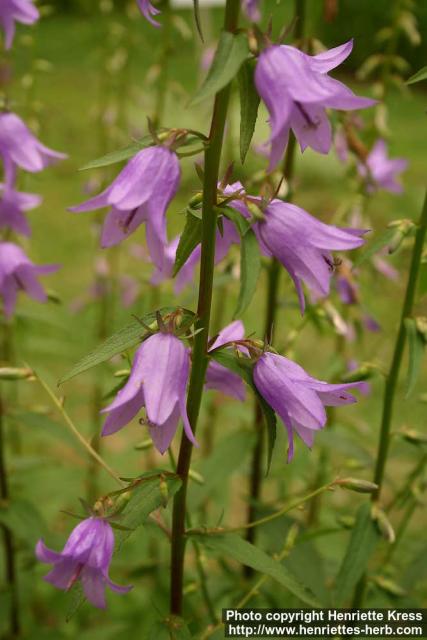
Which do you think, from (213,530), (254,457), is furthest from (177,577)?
(254,457)

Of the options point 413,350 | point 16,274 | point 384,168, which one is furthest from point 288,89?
point 384,168

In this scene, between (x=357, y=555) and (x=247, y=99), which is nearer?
(x=247, y=99)

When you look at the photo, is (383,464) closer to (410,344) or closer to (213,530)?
(410,344)

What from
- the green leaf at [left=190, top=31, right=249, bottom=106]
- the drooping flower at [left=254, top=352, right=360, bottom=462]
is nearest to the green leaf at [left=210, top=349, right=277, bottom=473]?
the drooping flower at [left=254, top=352, right=360, bottom=462]

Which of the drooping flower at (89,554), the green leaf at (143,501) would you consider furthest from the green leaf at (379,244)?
the drooping flower at (89,554)

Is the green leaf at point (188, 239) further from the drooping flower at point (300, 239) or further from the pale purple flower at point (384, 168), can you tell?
the pale purple flower at point (384, 168)

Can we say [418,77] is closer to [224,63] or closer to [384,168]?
[224,63]

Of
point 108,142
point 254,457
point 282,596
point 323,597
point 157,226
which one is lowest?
point 282,596
